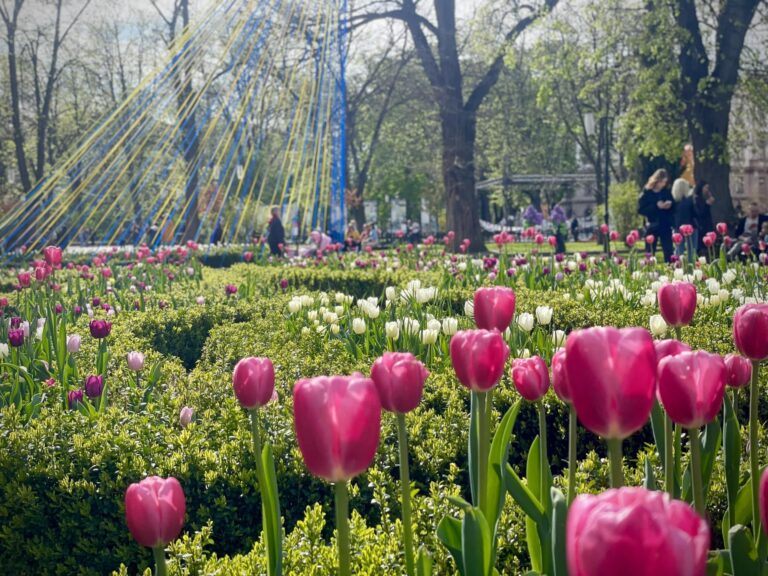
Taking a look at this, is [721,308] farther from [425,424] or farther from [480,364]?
[480,364]

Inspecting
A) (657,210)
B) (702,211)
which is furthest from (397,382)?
(702,211)

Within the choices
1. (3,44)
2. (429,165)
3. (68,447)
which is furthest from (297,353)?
(429,165)

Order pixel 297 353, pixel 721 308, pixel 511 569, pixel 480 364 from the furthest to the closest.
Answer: pixel 721 308, pixel 297 353, pixel 511 569, pixel 480 364

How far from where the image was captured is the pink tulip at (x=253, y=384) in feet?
5.52

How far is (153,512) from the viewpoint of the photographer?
134 cm

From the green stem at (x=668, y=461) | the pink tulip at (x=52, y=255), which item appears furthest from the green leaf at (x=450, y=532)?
the pink tulip at (x=52, y=255)

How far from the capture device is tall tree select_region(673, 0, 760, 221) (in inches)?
597

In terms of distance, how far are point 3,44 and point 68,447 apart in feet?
99.4

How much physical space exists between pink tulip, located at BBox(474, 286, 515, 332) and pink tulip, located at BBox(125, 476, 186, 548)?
94 cm

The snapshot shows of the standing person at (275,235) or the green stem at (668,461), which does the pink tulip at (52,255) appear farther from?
the standing person at (275,235)

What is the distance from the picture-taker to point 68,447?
3.19 meters

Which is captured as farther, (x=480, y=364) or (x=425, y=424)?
(x=425, y=424)

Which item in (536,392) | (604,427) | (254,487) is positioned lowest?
(254,487)

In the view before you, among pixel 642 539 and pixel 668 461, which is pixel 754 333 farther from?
pixel 642 539
